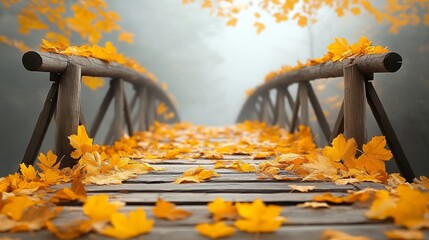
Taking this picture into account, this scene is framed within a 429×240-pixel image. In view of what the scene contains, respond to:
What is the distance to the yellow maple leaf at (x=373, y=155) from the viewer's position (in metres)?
2.50

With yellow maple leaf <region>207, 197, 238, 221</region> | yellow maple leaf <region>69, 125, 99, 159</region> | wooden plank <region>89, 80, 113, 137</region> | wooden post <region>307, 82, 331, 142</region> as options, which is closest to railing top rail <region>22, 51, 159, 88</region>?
wooden plank <region>89, 80, 113, 137</region>

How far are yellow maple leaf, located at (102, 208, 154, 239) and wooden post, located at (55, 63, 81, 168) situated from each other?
1.47 m

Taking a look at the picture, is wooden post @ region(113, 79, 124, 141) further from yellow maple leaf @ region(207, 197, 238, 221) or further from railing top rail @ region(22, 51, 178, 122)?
yellow maple leaf @ region(207, 197, 238, 221)

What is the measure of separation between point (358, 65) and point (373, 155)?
651mm

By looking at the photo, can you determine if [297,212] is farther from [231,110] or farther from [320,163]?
[231,110]

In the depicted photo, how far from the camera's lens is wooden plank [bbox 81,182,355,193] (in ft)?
7.04

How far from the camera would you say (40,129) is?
275cm

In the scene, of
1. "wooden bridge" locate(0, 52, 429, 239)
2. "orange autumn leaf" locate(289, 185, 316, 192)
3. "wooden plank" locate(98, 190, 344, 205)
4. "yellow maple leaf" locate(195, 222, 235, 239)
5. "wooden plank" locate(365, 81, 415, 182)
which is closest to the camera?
"yellow maple leaf" locate(195, 222, 235, 239)

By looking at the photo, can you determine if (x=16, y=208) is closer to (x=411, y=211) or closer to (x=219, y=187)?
(x=219, y=187)

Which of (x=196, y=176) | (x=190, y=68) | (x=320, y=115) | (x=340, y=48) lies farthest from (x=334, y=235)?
(x=190, y=68)

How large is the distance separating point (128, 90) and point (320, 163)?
1288 cm

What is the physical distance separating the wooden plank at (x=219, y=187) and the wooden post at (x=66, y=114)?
1.96 feet

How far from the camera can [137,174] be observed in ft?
8.74

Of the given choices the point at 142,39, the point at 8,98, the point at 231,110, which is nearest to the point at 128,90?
the point at 142,39
